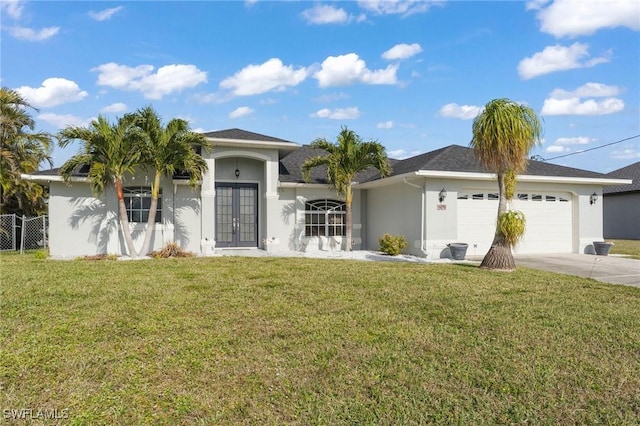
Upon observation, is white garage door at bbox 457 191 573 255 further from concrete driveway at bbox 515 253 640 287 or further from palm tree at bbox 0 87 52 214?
palm tree at bbox 0 87 52 214

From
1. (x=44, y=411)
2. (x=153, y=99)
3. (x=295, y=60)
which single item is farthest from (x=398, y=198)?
(x=44, y=411)

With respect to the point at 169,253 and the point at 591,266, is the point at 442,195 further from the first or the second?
the point at 169,253

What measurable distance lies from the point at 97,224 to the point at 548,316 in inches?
570

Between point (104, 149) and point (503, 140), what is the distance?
11.8 m

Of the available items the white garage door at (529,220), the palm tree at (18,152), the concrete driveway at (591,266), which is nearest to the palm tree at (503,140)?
the concrete driveway at (591,266)

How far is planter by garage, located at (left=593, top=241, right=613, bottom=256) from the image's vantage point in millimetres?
15703

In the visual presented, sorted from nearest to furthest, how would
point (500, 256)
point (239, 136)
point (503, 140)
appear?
point (503, 140) < point (500, 256) < point (239, 136)

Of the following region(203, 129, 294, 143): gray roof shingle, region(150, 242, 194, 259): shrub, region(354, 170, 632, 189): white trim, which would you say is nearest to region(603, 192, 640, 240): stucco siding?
region(354, 170, 632, 189): white trim

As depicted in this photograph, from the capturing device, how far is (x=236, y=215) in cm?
1689

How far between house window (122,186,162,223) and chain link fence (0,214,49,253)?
162 inches

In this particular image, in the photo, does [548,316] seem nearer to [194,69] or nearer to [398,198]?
[398,198]

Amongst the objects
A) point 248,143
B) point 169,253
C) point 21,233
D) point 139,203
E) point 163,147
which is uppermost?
point 248,143

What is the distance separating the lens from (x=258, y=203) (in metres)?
17.1

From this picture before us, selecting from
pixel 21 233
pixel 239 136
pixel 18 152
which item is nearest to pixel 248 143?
pixel 239 136
